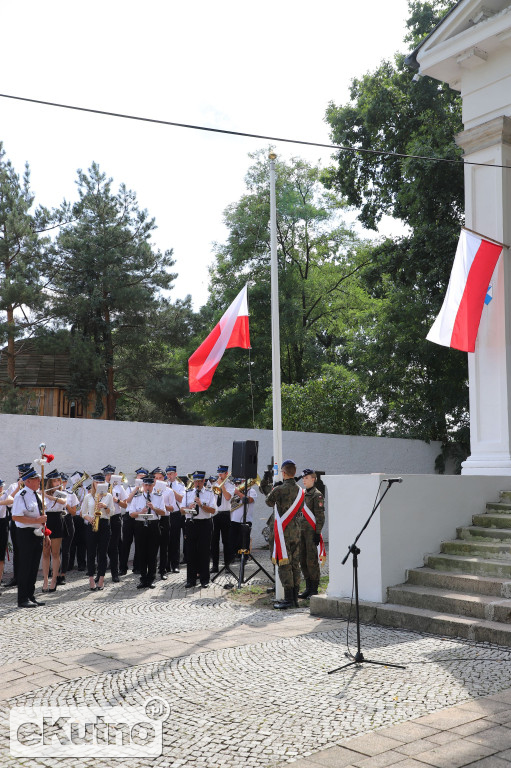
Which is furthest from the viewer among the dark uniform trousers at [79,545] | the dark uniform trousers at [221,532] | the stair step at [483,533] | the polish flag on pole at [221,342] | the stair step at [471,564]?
the dark uniform trousers at [221,532]

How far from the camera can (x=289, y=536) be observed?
34.0 ft

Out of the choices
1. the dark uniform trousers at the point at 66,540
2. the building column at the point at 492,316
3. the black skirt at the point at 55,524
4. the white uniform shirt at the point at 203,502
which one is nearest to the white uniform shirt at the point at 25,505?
the black skirt at the point at 55,524

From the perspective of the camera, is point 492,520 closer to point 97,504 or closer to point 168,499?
point 168,499

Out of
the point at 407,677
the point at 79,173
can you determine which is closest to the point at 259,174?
the point at 79,173

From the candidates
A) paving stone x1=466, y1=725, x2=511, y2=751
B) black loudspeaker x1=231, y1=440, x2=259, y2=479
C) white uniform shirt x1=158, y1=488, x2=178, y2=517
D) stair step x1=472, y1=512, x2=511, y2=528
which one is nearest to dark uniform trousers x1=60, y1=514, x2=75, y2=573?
white uniform shirt x1=158, y1=488, x2=178, y2=517

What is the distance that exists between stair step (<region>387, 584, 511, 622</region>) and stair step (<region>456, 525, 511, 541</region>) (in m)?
1.29

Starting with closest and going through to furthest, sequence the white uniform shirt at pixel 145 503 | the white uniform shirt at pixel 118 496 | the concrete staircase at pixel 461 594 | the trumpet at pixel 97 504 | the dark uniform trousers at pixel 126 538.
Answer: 1. the concrete staircase at pixel 461 594
2. the trumpet at pixel 97 504
3. the white uniform shirt at pixel 145 503
4. the white uniform shirt at pixel 118 496
5. the dark uniform trousers at pixel 126 538

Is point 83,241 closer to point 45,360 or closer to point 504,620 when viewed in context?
point 45,360

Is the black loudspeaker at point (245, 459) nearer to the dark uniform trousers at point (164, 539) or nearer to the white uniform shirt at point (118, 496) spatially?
the dark uniform trousers at point (164, 539)

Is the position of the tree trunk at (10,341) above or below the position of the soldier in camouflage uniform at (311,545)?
above

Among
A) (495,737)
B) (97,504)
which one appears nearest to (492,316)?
(97,504)

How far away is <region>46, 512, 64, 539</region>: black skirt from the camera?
1185 centimetres

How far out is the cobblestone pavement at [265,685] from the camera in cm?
462

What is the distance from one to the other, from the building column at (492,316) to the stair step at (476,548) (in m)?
2.26
